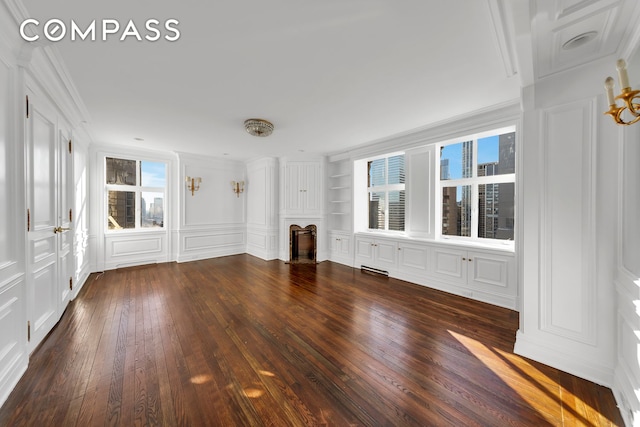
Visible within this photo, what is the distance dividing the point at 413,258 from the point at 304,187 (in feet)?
9.57

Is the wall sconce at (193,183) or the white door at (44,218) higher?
the wall sconce at (193,183)

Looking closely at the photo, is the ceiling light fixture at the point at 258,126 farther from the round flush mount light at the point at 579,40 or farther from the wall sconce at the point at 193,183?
the wall sconce at the point at 193,183

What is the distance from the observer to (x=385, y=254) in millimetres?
4492

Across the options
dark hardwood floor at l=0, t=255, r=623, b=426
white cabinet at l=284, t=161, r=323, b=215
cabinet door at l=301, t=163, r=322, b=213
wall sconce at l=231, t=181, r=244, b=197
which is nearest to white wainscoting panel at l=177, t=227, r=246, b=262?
wall sconce at l=231, t=181, r=244, b=197

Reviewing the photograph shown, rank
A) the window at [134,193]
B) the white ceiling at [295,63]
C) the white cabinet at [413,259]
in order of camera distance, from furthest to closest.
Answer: the window at [134,193], the white cabinet at [413,259], the white ceiling at [295,63]

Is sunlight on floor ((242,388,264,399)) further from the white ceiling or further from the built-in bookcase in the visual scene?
the built-in bookcase

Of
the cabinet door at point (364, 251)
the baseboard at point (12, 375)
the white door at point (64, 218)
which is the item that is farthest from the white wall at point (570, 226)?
the white door at point (64, 218)

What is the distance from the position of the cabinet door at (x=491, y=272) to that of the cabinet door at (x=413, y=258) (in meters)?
0.67

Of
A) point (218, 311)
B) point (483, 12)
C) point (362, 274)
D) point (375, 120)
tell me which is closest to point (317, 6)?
point (483, 12)

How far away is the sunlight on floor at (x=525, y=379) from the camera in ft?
5.09

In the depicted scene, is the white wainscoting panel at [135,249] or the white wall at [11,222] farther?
the white wainscoting panel at [135,249]

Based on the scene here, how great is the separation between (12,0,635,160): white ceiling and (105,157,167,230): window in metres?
1.69

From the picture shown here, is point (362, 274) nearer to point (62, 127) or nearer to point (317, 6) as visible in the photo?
point (317, 6)

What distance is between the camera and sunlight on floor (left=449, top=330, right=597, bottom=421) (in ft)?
5.09
